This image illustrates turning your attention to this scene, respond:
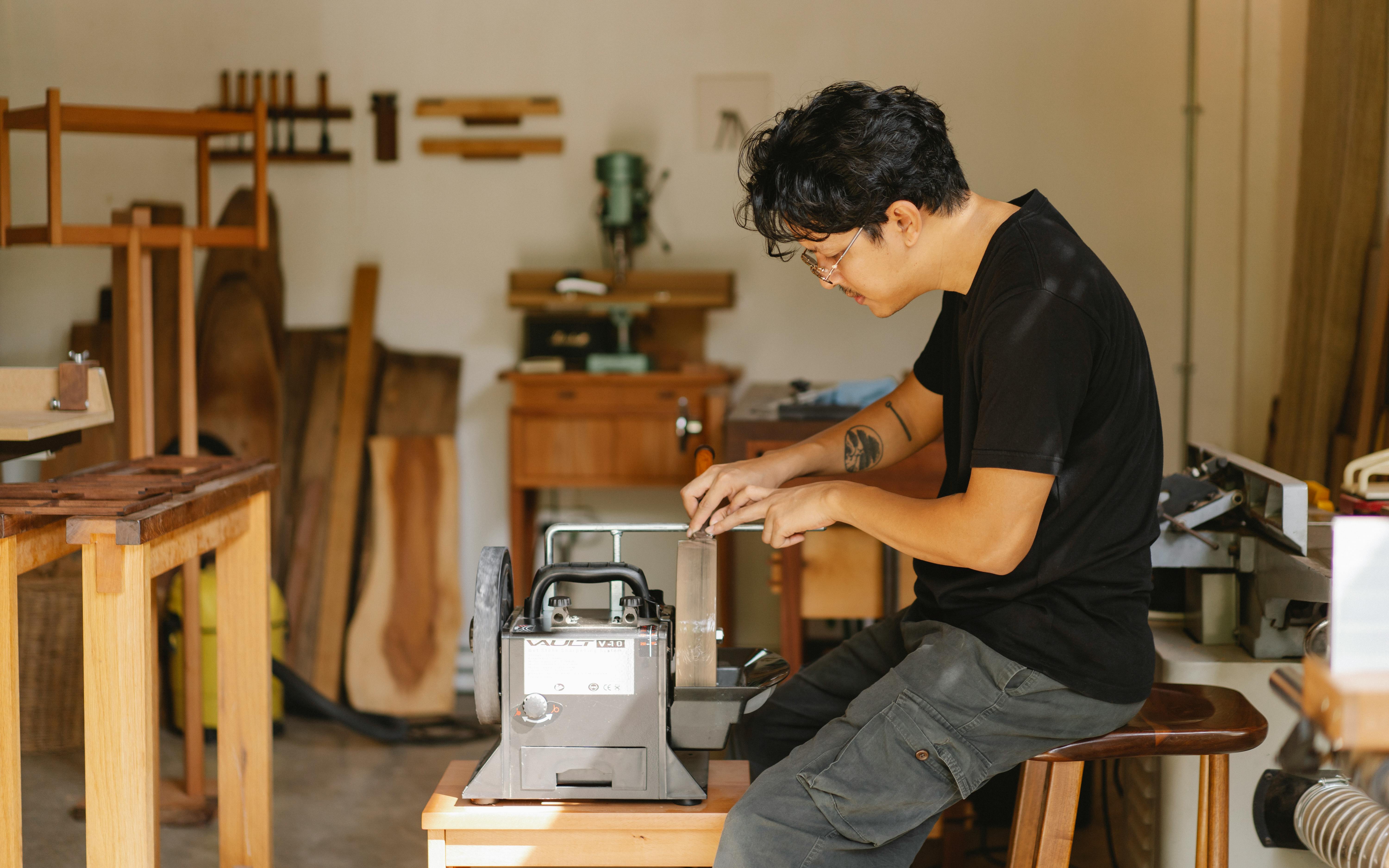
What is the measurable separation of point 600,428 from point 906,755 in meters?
2.38

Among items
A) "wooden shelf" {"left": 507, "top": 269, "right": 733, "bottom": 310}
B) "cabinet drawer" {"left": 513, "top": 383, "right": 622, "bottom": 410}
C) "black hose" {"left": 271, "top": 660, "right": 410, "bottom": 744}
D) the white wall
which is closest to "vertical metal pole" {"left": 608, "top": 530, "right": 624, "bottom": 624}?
"cabinet drawer" {"left": 513, "top": 383, "right": 622, "bottom": 410}

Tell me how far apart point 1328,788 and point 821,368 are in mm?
2460

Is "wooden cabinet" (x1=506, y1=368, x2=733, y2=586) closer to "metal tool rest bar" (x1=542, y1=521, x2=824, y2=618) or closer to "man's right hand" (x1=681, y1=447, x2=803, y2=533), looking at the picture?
"metal tool rest bar" (x1=542, y1=521, x2=824, y2=618)

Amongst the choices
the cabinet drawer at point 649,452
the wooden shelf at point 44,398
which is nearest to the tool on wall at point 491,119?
the cabinet drawer at point 649,452

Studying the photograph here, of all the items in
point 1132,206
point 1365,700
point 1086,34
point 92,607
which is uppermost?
point 1086,34

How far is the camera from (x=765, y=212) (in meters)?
1.56

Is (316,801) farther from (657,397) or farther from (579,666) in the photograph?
(579,666)

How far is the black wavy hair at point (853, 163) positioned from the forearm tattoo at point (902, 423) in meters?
0.49

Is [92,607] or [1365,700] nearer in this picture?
[1365,700]

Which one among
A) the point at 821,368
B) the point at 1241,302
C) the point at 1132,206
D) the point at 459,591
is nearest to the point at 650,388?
the point at 821,368

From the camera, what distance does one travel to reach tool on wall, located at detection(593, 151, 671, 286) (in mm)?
3811

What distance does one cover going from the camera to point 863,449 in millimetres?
1974

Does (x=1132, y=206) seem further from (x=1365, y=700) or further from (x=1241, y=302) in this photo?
(x=1365, y=700)

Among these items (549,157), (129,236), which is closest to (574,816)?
(129,236)
